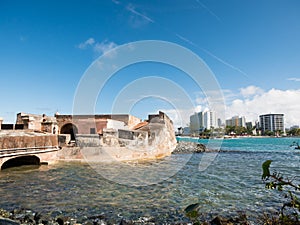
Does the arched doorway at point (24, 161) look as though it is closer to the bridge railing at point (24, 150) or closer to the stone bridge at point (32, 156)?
the stone bridge at point (32, 156)

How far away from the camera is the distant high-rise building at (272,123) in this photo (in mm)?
171087

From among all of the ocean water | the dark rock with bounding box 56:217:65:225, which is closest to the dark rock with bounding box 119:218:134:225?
the ocean water

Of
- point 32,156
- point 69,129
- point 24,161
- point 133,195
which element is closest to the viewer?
point 133,195

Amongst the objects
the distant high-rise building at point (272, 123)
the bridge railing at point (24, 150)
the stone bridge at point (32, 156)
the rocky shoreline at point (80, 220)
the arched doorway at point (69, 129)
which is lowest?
the rocky shoreline at point (80, 220)

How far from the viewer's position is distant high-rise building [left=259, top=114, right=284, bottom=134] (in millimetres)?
171087

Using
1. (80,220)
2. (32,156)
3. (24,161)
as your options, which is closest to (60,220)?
(80,220)

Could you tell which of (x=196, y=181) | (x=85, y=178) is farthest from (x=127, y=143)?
(x=196, y=181)

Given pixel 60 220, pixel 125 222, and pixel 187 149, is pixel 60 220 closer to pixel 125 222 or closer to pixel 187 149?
pixel 125 222

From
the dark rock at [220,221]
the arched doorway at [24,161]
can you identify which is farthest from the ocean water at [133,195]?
the arched doorway at [24,161]

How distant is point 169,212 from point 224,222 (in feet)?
6.25

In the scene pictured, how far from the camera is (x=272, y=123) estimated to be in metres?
173

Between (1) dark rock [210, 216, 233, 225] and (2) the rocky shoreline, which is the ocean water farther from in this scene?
(1) dark rock [210, 216, 233, 225]

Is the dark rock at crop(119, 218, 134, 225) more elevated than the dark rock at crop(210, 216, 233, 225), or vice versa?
the dark rock at crop(210, 216, 233, 225)

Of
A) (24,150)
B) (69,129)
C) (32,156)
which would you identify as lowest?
(32,156)
